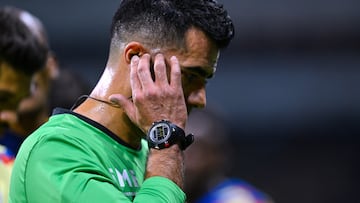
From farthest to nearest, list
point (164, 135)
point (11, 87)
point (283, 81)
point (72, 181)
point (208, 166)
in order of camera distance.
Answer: point (283, 81) < point (208, 166) < point (11, 87) < point (164, 135) < point (72, 181)

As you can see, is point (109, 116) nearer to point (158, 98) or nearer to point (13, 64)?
point (158, 98)

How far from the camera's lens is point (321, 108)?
30.6 feet

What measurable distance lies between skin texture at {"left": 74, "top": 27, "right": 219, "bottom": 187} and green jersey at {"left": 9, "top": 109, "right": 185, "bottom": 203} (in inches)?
1.9

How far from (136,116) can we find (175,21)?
1.01 feet

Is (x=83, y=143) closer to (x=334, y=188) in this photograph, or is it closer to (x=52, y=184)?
(x=52, y=184)

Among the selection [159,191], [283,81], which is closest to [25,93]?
[159,191]

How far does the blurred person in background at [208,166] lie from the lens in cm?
596

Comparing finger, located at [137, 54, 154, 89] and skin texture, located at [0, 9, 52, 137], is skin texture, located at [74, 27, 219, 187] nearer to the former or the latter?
finger, located at [137, 54, 154, 89]

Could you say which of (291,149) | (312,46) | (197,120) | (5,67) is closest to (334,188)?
(291,149)

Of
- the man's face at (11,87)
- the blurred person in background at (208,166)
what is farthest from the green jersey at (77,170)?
the blurred person in background at (208,166)

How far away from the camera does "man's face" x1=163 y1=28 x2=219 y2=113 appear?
312cm

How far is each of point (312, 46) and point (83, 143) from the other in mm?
6705

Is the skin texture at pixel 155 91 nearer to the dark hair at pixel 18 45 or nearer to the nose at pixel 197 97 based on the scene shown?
the nose at pixel 197 97

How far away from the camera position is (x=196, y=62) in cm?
313
